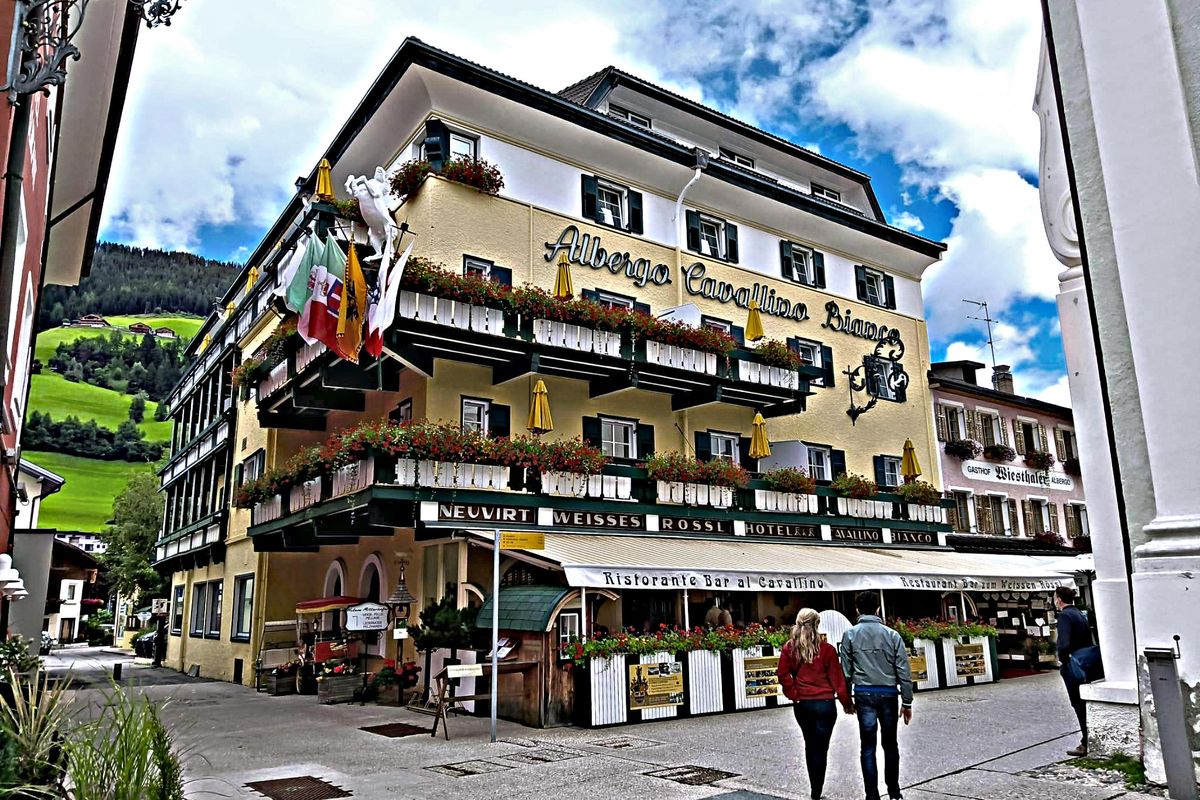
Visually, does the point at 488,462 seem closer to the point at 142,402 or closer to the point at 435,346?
the point at 435,346

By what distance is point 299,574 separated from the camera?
2472 centimetres

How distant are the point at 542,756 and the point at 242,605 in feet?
58.9

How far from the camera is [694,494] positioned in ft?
66.1

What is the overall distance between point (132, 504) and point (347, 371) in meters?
41.0

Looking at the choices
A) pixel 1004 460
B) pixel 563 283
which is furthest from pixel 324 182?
pixel 1004 460

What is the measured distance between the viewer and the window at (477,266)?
19047 millimetres

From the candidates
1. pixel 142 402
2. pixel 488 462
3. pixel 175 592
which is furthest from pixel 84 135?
pixel 142 402

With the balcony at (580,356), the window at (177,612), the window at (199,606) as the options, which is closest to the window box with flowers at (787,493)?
the balcony at (580,356)

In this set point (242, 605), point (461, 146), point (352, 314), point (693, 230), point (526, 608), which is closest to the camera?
point (526, 608)

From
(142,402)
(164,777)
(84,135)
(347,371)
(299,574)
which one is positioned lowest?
(164,777)

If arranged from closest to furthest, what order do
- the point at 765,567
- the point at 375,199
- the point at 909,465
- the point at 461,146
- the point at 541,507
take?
the point at 765,567 → the point at 541,507 → the point at 375,199 → the point at 461,146 → the point at 909,465

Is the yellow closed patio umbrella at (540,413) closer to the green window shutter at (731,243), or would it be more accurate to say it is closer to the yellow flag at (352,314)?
the yellow flag at (352,314)

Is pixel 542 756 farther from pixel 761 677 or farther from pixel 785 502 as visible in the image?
pixel 785 502

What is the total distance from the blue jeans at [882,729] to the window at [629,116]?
20.2 meters
